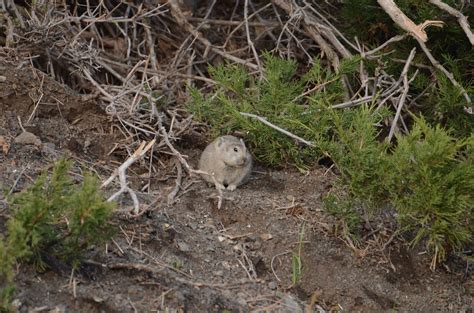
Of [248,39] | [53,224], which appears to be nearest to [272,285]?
[53,224]

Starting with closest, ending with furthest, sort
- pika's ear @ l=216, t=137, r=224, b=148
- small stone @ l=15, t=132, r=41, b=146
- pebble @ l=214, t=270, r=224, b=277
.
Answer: pebble @ l=214, t=270, r=224, b=277 < small stone @ l=15, t=132, r=41, b=146 < pika's ear @ l=216, t=137, r=224, b=148

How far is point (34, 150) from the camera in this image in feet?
19.6

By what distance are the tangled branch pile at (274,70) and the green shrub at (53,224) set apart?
1.80 meters

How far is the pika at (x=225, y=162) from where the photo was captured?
6.33 meters

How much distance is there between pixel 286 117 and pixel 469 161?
1.63 metres

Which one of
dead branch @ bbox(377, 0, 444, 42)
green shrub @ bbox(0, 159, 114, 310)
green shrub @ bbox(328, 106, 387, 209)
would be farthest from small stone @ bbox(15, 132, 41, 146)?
dead branch @ bbox(377, 0, 444, 42)

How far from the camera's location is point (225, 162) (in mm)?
6281

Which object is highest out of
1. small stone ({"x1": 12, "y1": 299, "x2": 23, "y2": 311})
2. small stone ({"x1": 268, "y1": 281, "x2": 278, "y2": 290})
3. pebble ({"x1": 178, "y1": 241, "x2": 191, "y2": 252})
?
small stone ({"x1": 12, "y1": 299, "x2": 23, "y2": 311})

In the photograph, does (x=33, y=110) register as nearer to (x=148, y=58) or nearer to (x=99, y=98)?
(x=99, y=98)

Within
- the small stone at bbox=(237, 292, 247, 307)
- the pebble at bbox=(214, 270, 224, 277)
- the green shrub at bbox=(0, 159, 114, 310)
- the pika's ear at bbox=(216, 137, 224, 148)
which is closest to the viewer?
the green shrub at bbox=(0, 159, 114, 310)

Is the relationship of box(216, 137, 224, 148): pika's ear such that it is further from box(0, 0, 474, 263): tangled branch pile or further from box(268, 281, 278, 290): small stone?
box(268, 281, 278, 290): small stone

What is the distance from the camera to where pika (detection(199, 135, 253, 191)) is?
633 cm

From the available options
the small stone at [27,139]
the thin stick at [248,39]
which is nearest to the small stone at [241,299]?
the small stone at [27,139]

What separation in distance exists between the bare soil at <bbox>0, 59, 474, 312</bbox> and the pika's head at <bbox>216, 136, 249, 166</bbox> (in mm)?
250
